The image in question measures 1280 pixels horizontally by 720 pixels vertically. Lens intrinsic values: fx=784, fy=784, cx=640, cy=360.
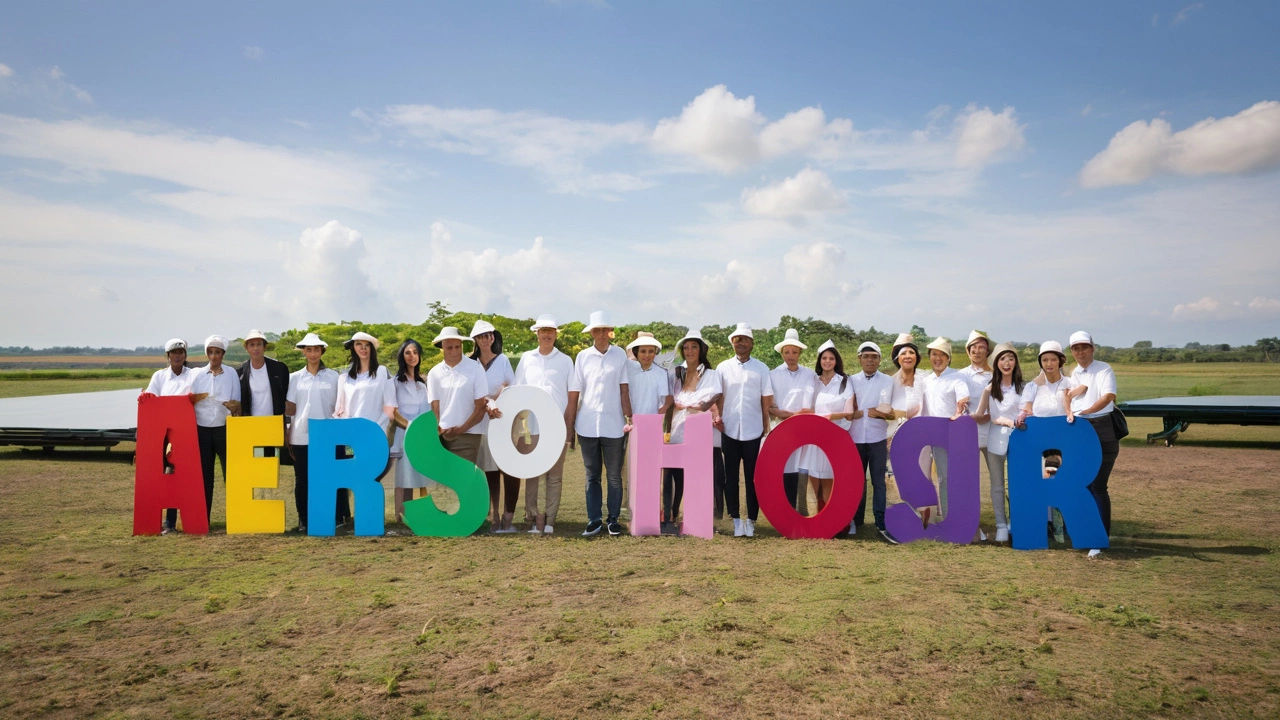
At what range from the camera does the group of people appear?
26.2 ft

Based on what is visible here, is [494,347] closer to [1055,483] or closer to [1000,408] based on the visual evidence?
[1000,408]

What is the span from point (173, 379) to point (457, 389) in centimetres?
327

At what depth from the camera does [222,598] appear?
6.00 m

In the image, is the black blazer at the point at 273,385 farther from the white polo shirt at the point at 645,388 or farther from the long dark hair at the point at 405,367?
the white polo shirt at the point at 645,388

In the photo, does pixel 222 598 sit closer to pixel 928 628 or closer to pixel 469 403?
pixel 469 403

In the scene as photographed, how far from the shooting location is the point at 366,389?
8227 mm

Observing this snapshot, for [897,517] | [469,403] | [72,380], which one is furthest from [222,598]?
[72,380]

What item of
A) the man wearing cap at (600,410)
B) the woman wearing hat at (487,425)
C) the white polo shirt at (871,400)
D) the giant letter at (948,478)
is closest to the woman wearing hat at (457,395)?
the woman wearing hat at (487,425)

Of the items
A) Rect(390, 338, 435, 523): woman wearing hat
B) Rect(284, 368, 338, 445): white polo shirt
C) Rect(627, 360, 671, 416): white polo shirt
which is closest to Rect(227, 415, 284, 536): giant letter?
Rect(284, 368, 338, 445): white polo shirt

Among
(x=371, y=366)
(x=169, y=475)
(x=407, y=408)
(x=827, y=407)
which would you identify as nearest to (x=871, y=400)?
(x=827, y=407)

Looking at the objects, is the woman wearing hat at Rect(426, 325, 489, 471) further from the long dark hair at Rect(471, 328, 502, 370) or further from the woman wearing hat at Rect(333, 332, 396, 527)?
the woman wearing hat at Rect(333, 332, 396, 527)

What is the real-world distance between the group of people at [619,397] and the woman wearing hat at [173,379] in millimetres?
16

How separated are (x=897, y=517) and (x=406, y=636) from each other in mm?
4898

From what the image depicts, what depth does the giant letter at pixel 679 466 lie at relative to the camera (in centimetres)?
782
